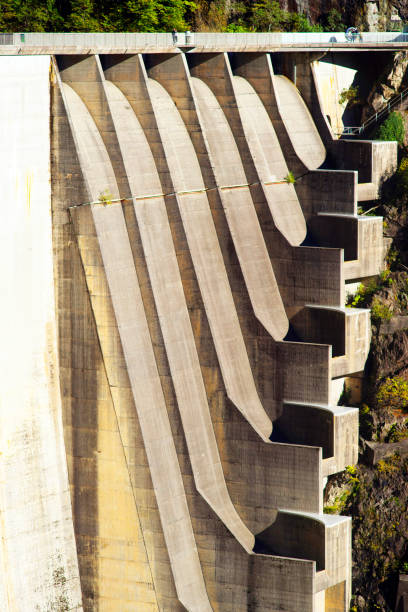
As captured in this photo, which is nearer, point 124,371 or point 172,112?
point 124,371

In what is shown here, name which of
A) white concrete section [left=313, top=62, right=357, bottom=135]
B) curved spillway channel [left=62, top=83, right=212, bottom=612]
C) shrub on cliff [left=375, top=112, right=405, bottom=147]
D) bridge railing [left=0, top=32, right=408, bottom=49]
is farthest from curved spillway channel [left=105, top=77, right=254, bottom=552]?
shrub on cliff [left=375, top=112, right=405, bottom=147]

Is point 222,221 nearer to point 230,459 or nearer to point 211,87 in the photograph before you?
point 211,87

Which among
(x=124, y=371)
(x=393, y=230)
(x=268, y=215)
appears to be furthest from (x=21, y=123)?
(x=393, y=230)

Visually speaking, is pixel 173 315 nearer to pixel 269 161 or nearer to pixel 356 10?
pixel 269 161

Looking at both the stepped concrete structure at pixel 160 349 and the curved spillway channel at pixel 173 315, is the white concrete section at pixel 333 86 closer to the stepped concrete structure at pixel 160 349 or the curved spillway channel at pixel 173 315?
the stepped concrete structure at pixel 160 349

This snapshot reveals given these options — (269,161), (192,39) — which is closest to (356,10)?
(269,161)

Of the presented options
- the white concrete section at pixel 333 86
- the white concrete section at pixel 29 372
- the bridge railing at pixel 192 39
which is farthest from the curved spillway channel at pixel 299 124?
the white concrete section at pixel 29 372

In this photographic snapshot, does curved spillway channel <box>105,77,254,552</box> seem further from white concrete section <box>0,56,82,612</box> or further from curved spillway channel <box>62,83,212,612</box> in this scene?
white concrete section <box>0,56,82,612</box>
